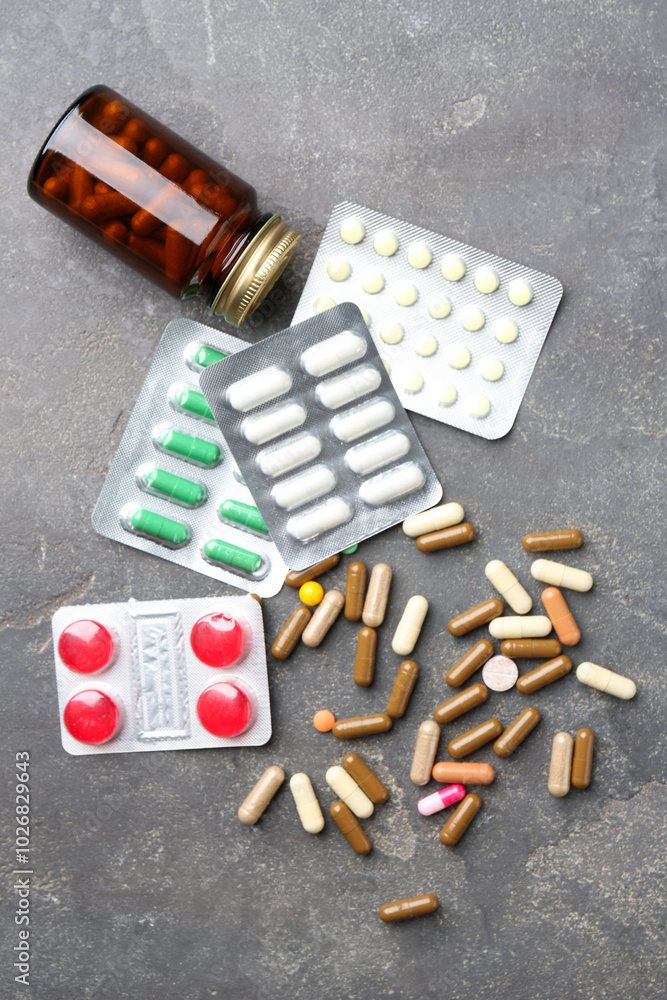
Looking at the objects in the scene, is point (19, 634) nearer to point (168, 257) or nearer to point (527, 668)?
point (168, 257)

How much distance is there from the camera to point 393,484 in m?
1.96

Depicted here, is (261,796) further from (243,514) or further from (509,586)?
(509,586)

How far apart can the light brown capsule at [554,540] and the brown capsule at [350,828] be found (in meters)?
0.89

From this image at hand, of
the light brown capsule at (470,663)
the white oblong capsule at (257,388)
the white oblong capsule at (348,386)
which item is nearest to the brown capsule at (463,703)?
the light brown capsule at (470,663)

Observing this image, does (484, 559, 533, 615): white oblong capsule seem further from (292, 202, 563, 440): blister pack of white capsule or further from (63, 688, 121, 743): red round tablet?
(63, 688, 121, 743): red round tablet

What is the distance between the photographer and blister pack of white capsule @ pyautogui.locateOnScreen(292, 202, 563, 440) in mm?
1961

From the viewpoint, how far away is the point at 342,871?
198cm

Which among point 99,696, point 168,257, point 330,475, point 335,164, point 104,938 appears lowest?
point 104,938

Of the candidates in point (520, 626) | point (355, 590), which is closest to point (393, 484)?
point (355, 590)

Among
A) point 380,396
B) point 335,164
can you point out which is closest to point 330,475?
point 380,396

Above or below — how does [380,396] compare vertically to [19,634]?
above

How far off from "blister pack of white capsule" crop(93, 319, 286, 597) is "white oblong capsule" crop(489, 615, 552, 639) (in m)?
0.62

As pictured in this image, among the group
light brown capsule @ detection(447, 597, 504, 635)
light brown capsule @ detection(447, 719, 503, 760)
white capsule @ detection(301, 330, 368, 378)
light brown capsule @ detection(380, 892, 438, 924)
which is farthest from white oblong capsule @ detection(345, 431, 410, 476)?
light brown capsule @ detection(380, 892, 438, 924)

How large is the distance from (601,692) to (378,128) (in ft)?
5.60
